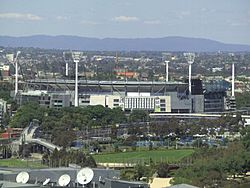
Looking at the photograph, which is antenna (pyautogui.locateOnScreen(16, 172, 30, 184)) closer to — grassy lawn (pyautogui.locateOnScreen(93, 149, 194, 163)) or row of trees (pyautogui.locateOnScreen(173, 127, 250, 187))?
row of trees (pyautogui.locateOnScreen(173, 127, 250, 187))

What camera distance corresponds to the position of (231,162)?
512 inches

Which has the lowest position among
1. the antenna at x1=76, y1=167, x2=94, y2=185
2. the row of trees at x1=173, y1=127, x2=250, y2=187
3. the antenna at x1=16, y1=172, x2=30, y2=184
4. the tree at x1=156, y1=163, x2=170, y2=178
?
the tree at x1=156, y1=163, x2=170, y2=178

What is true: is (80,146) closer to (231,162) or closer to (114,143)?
(114,143)

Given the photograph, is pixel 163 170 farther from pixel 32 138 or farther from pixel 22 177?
pixel 32 138

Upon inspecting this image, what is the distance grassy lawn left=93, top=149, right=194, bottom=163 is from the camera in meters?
15.7

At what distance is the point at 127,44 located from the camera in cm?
12569

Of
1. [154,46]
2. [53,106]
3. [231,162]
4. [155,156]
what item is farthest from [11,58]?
[154,46]

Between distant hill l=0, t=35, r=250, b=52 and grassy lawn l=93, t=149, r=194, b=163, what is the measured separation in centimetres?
9200

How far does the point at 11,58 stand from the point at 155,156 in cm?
2292

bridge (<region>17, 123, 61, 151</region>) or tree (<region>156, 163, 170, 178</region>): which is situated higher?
tree (<region>156, 163, 170, 178</region>)

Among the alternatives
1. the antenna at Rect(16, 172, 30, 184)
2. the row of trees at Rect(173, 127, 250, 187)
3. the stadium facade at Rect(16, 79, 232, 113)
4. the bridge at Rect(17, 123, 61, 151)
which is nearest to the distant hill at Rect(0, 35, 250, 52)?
the stadium facade at Rect(16, 79, 232, 113)

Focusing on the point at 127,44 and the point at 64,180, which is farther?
the point at 127,44

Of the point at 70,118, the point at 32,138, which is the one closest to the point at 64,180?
the point at 32,138

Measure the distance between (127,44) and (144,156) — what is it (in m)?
109
